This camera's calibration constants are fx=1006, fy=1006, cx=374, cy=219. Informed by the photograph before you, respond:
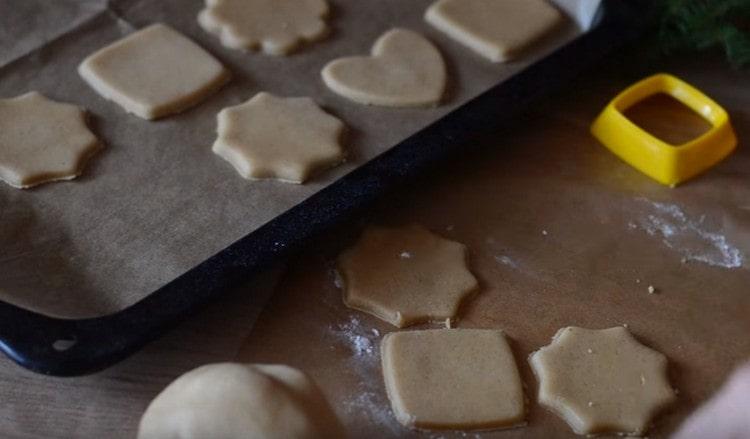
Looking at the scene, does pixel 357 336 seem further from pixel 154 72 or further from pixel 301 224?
pixel 154 72

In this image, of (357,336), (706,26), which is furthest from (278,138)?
(706,26)

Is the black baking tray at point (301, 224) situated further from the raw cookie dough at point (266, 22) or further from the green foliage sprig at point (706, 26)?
the raw cookie dough at point (266, 22)

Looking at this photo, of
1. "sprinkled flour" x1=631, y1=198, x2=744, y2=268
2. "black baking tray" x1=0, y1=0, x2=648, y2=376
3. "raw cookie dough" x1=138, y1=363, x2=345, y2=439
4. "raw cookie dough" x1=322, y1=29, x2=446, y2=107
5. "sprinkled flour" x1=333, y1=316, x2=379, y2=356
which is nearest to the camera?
"raw cookie dough" x1=138, y1=363, x2=345, y2=439

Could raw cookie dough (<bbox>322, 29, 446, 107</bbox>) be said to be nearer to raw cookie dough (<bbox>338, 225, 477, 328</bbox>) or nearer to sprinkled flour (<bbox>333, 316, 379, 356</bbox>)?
raw cookie dough (<bbox>338, 225, 477, 328</bbox>)

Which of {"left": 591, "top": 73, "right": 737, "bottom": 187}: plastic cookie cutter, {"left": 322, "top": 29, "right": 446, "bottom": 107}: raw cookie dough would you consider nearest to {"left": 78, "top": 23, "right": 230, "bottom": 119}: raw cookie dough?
A: {"left": 322, "top": 29, "right": 446, "bottom": 107}: raw cookie dough

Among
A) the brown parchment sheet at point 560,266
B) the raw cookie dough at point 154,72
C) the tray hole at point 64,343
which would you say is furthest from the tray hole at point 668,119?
the tray hole at point 64,343

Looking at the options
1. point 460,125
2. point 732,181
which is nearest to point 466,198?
point 460,125

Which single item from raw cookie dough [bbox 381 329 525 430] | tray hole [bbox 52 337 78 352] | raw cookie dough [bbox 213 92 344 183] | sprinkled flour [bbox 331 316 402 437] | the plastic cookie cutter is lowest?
sprinkled flour [bbox 331 316 402 437]

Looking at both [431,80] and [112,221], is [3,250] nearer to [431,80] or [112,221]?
[112,221]
